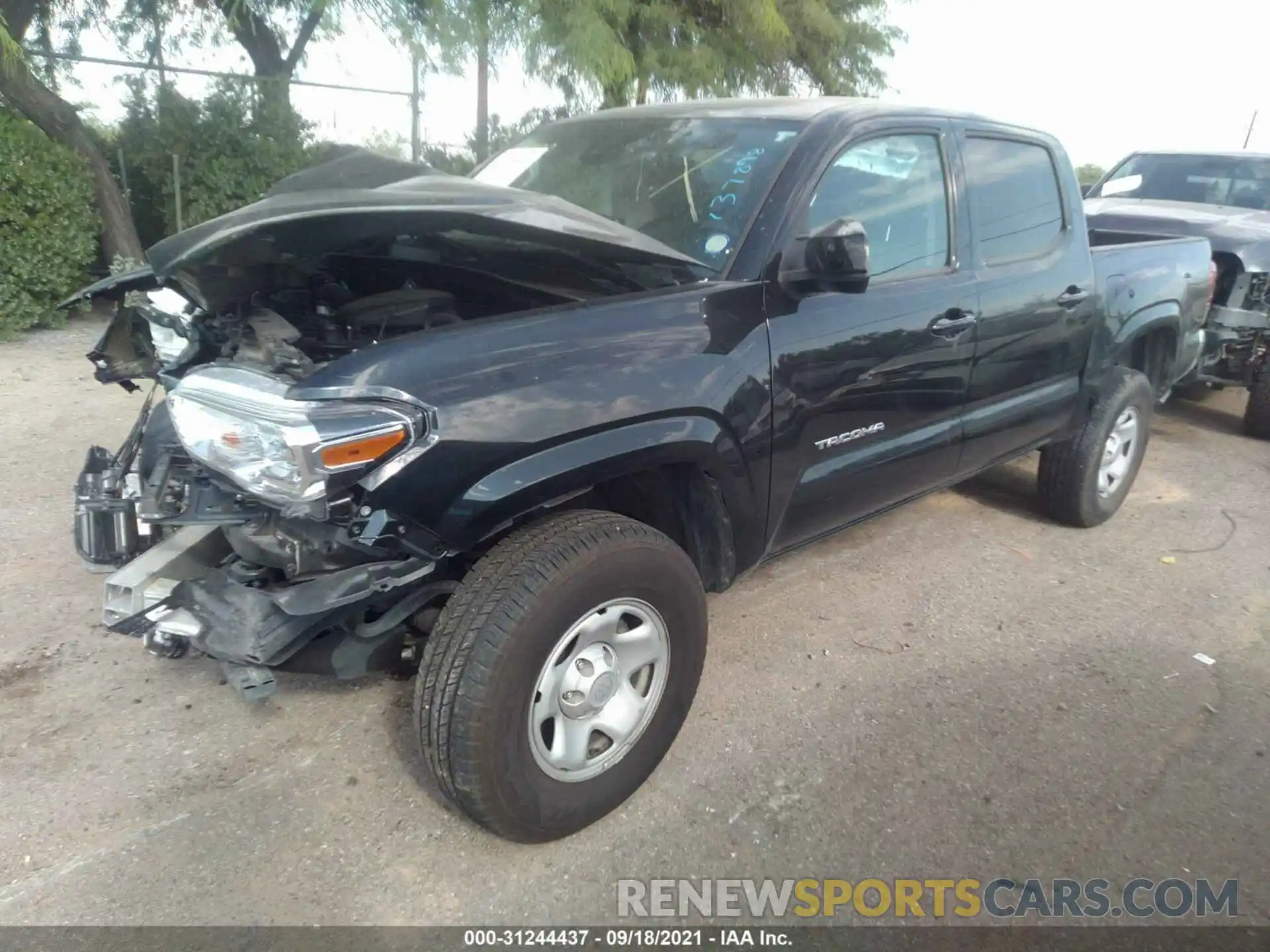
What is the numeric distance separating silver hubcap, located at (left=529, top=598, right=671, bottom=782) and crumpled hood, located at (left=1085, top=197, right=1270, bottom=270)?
4.81 m

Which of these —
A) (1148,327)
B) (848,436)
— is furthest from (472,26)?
(848,436)

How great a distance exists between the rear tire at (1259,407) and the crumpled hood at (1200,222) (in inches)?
29.2

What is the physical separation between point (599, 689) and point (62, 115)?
338 inches

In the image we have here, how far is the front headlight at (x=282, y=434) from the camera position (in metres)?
2.07

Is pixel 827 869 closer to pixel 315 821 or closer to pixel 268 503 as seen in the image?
pixel 315 821

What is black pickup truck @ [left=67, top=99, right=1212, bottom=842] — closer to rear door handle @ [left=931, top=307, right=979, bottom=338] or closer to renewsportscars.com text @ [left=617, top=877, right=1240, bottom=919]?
rear door handle @ [left=931, top=307, right=979, bottom=338]

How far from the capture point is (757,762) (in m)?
2.86

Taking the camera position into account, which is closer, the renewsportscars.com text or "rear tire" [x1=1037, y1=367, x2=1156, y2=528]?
the renewsportscars.com text

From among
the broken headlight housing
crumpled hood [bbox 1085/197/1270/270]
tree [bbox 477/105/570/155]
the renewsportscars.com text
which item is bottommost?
the renewsportscars.com text

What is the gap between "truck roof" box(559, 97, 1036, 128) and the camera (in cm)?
322

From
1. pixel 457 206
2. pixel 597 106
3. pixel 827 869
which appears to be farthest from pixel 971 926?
pixel 597 106

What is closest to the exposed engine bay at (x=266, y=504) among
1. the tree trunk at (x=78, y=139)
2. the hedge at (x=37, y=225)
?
the hedge at (x=37, y=225)

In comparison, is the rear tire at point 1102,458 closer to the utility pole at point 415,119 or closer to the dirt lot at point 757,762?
the dirt lot at point 757,762

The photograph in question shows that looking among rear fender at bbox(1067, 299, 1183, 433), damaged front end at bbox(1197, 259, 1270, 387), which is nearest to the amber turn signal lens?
rear fender at bbox(1067, 299, 1183, 433)
